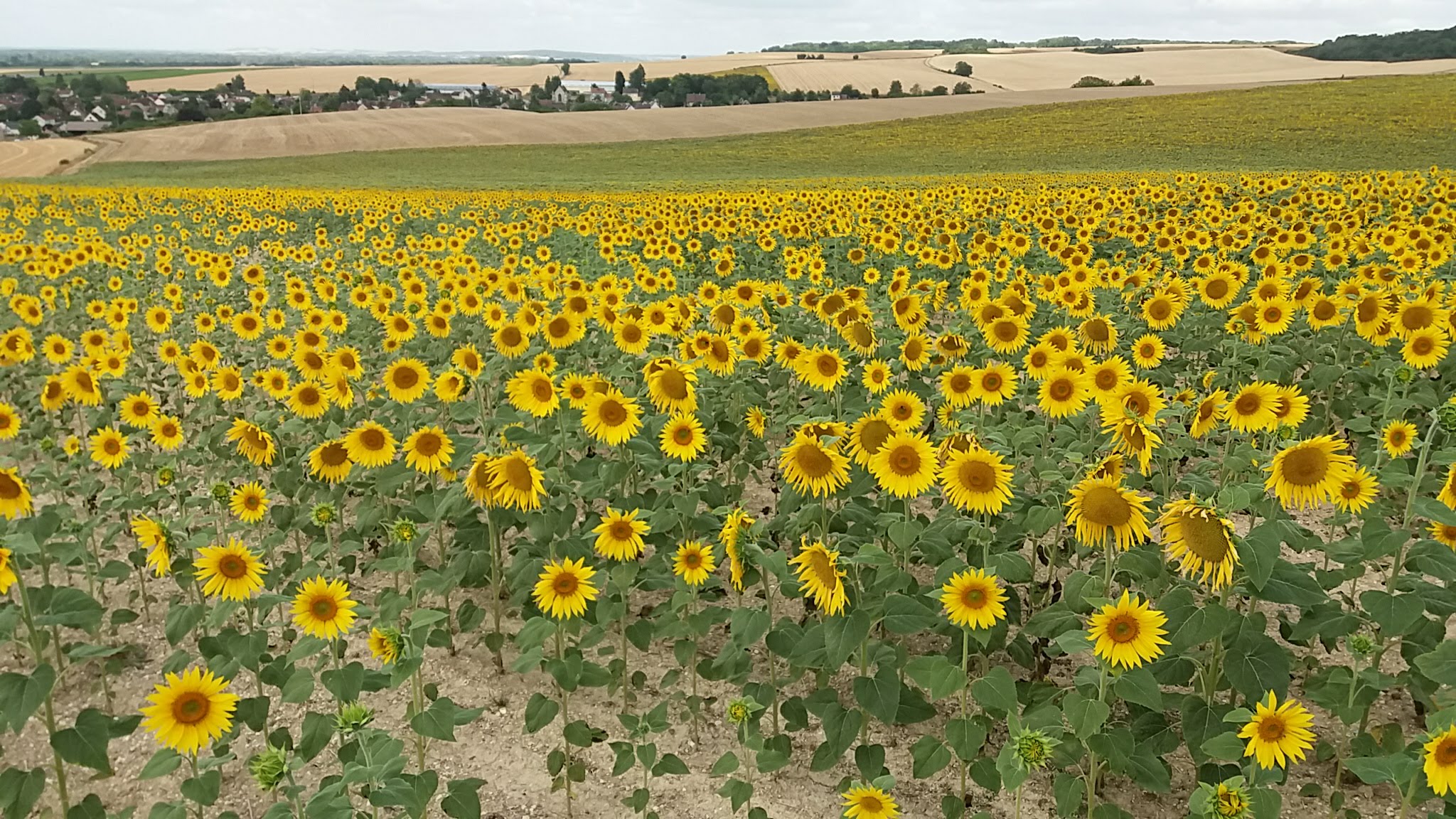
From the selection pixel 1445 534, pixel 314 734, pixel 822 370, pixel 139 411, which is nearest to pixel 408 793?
pixel 314 734

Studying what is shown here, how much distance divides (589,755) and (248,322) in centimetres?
558

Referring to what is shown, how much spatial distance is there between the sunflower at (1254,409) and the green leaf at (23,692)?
15.6 feet

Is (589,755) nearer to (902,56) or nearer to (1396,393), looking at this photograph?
(1396,393)

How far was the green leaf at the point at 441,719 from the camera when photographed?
313cm

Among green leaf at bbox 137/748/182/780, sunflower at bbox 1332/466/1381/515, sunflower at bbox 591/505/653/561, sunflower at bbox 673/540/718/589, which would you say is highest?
sunflower at bbox 1332/466/1381/515

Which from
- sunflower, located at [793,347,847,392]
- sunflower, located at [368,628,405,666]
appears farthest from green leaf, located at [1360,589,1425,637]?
sunflower, located at [368,628,405,666]

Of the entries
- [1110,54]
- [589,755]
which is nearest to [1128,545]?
[589,755]

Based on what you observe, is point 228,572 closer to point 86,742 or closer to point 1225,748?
point 86,742

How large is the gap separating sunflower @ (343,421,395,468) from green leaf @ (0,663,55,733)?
1.74 metres

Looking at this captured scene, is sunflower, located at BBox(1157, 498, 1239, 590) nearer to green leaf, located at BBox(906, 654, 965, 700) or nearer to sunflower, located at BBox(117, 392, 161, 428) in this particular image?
green leaf, located at BBox(906, 654, 965, 700)

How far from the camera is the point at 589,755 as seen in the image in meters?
4.05

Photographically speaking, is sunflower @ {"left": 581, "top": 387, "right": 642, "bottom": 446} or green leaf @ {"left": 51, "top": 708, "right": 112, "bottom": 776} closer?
green leaf @ {"left": 51, "top": 708, "right": 112, "bottom": 776}

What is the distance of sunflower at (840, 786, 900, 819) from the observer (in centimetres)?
309

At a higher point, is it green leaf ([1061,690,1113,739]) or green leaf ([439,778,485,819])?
green leaf ([1061,690,1113,739])
